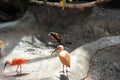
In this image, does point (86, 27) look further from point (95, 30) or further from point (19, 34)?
point (19, 34)

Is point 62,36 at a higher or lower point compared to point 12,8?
lower

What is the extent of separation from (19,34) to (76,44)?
105 cm

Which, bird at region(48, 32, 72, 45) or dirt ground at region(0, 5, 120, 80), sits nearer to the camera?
dirt ground at region(0, 5, 120, 80)

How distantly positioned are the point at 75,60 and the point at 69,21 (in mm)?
2594

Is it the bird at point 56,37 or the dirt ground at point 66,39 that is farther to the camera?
the bird at point 56,37

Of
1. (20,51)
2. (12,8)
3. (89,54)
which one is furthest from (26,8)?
(89,54)

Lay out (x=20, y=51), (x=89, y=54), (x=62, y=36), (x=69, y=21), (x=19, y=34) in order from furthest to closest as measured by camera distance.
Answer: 1. (x=69, y=21)
2. (x=62, y=36)
3. (x=19, y=34)
4. (x=20, y=51)
5. (x=89, y=54)

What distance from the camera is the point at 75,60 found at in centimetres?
471

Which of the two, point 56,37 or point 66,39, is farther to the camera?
point 66,39

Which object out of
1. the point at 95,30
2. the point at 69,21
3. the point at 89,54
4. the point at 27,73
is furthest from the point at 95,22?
the point at 27,73

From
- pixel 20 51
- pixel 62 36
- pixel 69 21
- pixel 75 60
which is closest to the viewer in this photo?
pixel 75 60

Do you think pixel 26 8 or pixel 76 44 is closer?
pixel 76 44

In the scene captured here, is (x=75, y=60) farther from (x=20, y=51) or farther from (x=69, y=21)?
(x=69, y=21)

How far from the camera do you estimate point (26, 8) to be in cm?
713
